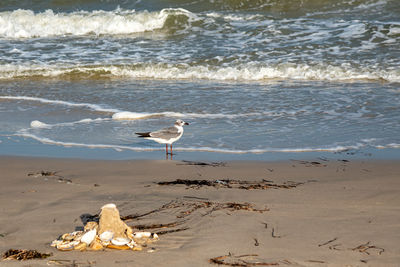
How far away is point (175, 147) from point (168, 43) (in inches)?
327

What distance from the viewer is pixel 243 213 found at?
13.3ft

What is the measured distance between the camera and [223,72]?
11.5 meters

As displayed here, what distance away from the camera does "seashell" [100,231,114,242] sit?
132 inches

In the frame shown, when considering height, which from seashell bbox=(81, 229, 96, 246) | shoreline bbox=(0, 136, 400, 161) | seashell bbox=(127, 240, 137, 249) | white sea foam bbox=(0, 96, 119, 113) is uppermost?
seashell bbox=(81, 229, 96, 246)

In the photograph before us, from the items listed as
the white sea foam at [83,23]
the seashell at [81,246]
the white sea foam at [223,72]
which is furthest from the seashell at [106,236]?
the white sea foam at [83,23]

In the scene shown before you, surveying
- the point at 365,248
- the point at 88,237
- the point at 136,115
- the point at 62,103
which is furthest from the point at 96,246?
the point at 62,103

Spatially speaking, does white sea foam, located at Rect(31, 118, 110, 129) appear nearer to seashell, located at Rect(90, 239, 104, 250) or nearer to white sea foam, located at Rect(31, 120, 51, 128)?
white sea foam, located at Rect(31, 120, 51, 128)

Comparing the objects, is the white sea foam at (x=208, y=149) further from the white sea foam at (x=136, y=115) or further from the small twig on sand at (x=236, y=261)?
the small twig on sand at (x=236, y=261)

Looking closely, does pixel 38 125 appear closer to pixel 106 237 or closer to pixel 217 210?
pixel 217 210

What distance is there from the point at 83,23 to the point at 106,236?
14.3 meters

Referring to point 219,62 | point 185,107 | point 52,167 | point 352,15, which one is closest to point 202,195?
point 52,167

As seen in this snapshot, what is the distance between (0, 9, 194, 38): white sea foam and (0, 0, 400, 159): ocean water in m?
0.04

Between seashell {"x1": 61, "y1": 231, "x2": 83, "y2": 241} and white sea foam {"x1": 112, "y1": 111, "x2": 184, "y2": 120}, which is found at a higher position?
seashell {"x1": 61, "y1": 231, "x2": 83, "y2": 241}

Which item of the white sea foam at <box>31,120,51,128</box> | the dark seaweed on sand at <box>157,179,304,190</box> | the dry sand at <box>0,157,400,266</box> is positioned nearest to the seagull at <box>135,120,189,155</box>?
the dry sand at <box>0,157,400,266</box>
